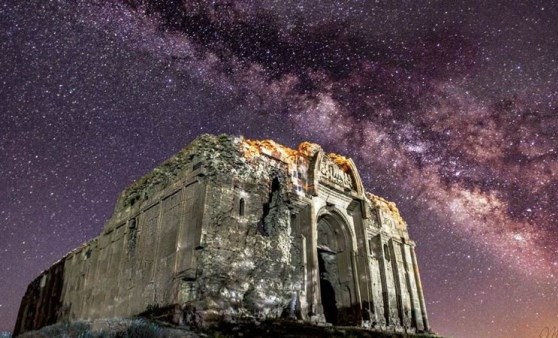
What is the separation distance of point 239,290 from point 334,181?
7.09m

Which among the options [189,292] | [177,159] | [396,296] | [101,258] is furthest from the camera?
[396,296]

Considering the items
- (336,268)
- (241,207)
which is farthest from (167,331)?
(336,268)

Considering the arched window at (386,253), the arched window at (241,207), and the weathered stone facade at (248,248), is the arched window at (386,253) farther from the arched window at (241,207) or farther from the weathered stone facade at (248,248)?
the arched window at (241,207)

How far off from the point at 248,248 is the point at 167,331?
486cm

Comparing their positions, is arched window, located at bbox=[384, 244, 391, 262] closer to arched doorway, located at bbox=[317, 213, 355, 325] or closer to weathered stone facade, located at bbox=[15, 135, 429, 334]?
weathered stone facade, located at bbox=[15, 135, 429, 334]

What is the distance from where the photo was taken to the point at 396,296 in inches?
694

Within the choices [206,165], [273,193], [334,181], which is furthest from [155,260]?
[334,181]

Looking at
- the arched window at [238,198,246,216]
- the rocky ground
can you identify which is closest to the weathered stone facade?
the arched window at [238,198,246,216]

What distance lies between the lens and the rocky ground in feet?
23.4

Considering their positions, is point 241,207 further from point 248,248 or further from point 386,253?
point 386,253

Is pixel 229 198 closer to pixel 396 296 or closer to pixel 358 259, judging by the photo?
pixel 358 259

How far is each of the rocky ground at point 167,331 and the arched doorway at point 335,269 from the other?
5990 mm

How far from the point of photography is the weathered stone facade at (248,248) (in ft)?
37.3

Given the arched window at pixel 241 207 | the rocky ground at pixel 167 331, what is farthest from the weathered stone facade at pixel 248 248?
the rocky ground at pixel 167 331
